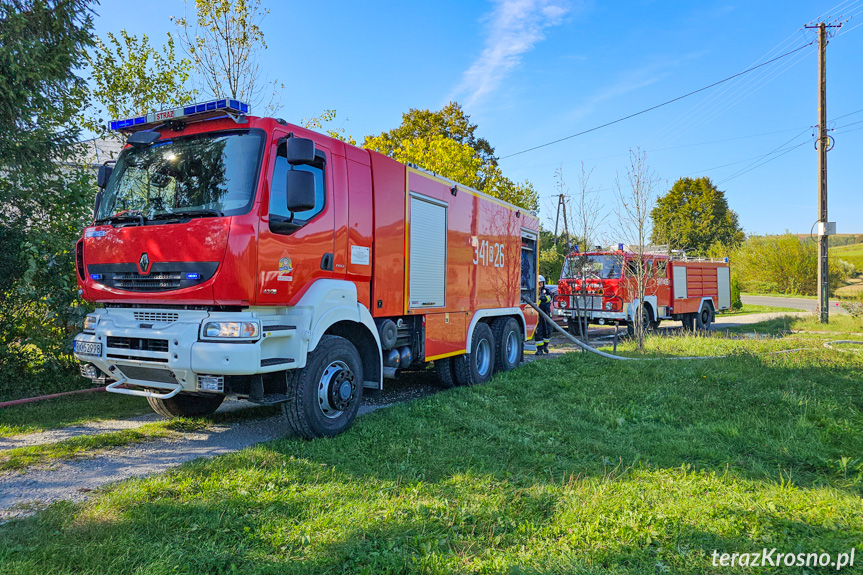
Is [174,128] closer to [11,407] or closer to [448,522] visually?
[11,407]

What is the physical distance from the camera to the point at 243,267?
14.6ft

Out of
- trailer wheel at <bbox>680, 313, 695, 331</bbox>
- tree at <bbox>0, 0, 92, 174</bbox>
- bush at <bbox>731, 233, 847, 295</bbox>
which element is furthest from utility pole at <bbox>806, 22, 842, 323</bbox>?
bush at <bbox>731, 233, 847, 295</bbox>

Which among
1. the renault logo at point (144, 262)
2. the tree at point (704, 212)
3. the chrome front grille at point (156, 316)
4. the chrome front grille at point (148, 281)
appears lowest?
the chrome front grille at point (156, 316)

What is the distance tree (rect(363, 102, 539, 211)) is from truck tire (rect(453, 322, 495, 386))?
33.0ft

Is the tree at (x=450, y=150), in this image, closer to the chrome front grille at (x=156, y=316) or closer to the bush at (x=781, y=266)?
the chrome front grille at (x=156, y=316)

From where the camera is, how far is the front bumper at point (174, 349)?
4332 mm

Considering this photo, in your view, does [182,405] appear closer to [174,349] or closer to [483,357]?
[174,349]

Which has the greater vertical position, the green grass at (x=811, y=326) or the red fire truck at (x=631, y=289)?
the red fire truck at (x=631, y=289)

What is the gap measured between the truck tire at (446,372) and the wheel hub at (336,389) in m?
2.64

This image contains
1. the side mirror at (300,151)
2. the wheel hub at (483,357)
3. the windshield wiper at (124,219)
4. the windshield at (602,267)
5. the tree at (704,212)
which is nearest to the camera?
the side mirror at (300,151)

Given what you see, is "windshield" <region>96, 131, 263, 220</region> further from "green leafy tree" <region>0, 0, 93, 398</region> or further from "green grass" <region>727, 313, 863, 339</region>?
"green grass" <region>727, 313, 863, 339</region>

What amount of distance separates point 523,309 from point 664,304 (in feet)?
25.8

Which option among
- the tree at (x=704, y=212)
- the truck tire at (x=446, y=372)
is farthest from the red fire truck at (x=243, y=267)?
the tree at (x=704, y=212)

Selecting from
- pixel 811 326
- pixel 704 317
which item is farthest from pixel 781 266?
pixel 811 326
